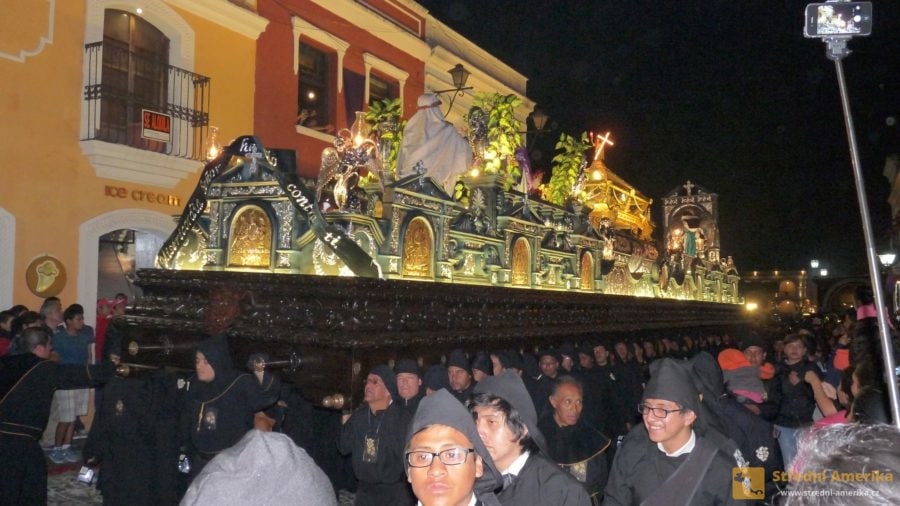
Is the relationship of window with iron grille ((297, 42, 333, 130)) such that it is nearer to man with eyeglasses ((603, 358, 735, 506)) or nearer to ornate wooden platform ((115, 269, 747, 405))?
ornate wooden platform ((115, 269, 747, 405))

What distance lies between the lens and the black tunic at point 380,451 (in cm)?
496

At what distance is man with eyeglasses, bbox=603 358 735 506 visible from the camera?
3094 mm

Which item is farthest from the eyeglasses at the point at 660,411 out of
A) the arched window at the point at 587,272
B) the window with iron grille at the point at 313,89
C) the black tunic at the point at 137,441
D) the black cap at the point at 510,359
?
the window with iron grille at the point at 313,89

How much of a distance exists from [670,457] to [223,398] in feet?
9.65

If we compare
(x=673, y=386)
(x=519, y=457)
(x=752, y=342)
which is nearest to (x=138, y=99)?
(x=752, y=342)

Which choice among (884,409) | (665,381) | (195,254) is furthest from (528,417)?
(195,254)

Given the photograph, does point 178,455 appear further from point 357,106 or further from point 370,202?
point 357,106

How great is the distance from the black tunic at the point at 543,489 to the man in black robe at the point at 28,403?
349cm

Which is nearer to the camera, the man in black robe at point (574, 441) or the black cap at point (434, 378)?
the man in black robe at point (574, 441)

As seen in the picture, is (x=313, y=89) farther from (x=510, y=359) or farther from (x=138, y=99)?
(x=510, y=359)

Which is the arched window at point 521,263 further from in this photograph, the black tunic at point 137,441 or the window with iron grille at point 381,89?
the window with iron grille at point 381,89

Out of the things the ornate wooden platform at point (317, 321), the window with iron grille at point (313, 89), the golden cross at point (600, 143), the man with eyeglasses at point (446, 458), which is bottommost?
the man with eyeglasses at point (446, 458)

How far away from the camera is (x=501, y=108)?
7.70m

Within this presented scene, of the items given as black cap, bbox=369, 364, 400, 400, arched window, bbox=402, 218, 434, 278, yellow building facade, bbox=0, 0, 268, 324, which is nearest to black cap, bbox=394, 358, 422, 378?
black cap, bbox=369, 364, 400, 400
